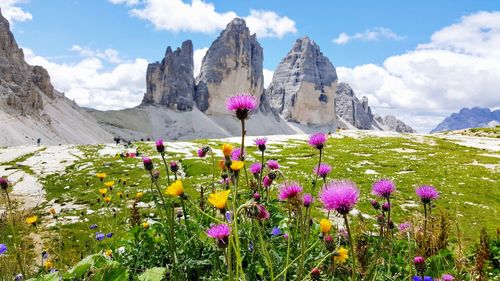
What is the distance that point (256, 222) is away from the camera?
2754 millimetres

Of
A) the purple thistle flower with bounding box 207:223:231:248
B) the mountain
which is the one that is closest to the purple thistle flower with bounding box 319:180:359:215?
the purple thistle flower with bounding box 207:223:231:248

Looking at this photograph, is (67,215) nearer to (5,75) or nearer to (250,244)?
(250,244)

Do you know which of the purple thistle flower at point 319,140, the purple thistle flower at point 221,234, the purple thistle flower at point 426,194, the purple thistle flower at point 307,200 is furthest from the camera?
the purple thistle flower at point 319,140

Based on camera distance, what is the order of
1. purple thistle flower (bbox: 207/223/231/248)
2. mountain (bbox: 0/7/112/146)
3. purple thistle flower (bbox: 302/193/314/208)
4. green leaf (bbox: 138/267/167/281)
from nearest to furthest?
purple thistle flower (bbox: 207/223/231/248) < green leaf (bbox: 138/267/167/281) < purple thistle flower (bbox: 302/193/314/208) < mountain (bbox: 0/7/112/146)

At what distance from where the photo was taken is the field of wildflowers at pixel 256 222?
324 cm

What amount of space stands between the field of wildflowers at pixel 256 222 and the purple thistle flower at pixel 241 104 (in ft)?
0.05

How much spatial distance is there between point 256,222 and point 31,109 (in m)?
138

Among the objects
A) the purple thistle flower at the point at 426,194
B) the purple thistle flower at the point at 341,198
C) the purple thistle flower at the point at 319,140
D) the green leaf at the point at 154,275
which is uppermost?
the purple thistle flower at the point at 319,140

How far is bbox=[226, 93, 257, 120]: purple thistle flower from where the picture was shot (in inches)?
138

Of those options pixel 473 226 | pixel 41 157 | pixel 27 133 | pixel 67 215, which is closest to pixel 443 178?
pixel 473 226

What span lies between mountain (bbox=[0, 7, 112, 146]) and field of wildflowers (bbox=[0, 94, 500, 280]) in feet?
280

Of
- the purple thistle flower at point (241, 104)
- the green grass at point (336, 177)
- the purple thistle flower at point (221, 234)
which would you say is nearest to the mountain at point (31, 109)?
the green grass at point (336, 177)

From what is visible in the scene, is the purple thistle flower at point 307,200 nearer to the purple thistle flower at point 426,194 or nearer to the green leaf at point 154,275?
the purple thistle flower at point 426,194

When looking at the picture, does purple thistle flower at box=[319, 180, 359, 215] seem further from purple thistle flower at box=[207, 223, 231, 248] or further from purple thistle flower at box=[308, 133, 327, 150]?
purple thistle flower at box=[308, 133, 327, 150]
